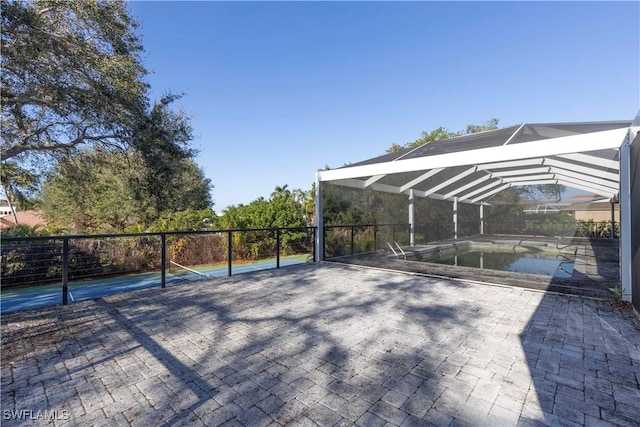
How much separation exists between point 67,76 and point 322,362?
554 cm

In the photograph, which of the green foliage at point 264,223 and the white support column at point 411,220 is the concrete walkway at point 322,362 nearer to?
the green foliage at point 264,223

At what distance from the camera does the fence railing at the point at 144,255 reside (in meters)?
5.43

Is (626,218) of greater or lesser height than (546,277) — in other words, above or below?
above

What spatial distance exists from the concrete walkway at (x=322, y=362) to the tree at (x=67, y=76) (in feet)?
10.0

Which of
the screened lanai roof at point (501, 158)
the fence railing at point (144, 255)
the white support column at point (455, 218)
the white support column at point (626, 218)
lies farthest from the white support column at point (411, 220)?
the white support column at point (626, 218)

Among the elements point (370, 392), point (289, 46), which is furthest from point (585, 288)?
point (289, 46)

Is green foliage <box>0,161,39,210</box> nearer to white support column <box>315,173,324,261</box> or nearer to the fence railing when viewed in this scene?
the fence railing

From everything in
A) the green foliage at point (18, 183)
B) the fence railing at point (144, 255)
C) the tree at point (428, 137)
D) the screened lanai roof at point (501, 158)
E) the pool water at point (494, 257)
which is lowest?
the pool water at point (494, 257)

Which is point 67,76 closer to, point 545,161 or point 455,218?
point 545,161

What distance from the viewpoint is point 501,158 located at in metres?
5.11

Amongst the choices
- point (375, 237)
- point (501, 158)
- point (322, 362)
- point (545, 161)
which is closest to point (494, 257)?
point (545, 161)

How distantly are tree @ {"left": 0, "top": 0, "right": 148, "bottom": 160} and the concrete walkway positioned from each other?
3061mm

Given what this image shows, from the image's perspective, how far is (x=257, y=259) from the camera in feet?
31.8

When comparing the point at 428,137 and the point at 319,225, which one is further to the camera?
the point at 428,137
